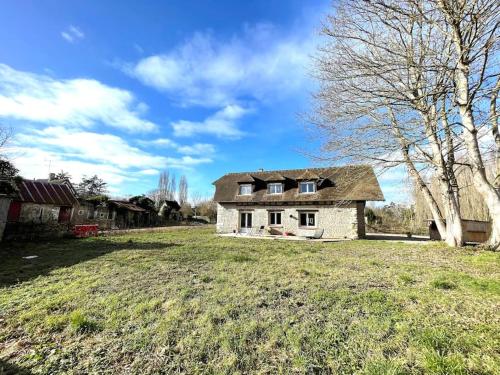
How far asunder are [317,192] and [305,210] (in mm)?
1720

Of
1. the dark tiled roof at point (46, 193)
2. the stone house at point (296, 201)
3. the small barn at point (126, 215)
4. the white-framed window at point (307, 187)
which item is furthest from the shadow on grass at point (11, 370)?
the small barn at point (126, 215)

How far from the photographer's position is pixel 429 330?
3330 mm

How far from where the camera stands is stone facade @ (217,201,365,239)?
1830 centimetres

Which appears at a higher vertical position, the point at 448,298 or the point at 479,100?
the point at 479,100

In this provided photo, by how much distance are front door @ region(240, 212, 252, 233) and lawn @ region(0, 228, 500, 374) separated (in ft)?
50.6

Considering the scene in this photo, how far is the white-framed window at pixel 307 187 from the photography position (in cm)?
2038

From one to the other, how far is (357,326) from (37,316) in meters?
5.07

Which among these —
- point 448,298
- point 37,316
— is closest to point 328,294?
point 448,298

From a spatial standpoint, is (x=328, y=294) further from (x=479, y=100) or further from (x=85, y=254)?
(x=85, y=254)

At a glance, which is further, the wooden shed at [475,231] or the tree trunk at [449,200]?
the wooden shed at [475,231]

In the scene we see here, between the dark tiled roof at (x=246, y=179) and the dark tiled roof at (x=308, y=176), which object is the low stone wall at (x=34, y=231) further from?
the dark tiled roof at (x=308, y=176)

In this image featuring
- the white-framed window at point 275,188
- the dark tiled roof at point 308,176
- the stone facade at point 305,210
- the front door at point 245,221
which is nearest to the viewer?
the stone facade at point 305,210

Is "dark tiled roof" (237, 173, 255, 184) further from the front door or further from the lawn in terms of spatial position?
the lawn

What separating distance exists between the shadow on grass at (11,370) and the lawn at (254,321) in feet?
0.05
